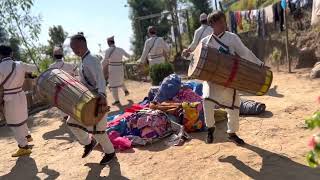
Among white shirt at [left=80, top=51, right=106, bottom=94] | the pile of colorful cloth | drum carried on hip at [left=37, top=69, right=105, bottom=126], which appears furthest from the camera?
the pile of colorful cloth

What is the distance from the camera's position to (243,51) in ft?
17.9

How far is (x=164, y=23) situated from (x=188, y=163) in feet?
50.1

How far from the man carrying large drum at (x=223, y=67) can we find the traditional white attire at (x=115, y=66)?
4959 mm

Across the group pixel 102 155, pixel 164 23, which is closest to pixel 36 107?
pixel 102 155

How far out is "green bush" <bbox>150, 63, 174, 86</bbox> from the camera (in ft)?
34.4

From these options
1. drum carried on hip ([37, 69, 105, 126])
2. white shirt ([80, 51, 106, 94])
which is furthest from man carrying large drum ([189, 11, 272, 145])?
drum carried on hip ([37, 69, 105, 126])

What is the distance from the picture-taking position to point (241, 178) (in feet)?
15.1

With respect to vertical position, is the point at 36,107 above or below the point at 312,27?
below

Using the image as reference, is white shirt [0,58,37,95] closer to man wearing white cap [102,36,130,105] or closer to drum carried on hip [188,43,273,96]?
drum carried on hip [188,43,273,96]

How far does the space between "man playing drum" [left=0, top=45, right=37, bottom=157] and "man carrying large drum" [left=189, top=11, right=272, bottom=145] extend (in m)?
2.61

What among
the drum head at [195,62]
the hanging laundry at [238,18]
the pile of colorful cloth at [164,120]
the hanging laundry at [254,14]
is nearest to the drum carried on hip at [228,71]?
the drum head at [195,62]

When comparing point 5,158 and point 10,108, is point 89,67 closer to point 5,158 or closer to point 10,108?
point 10,108

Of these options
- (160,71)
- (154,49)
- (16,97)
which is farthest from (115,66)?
(16,97)

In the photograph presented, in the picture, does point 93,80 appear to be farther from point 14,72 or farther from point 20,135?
point 20,135
